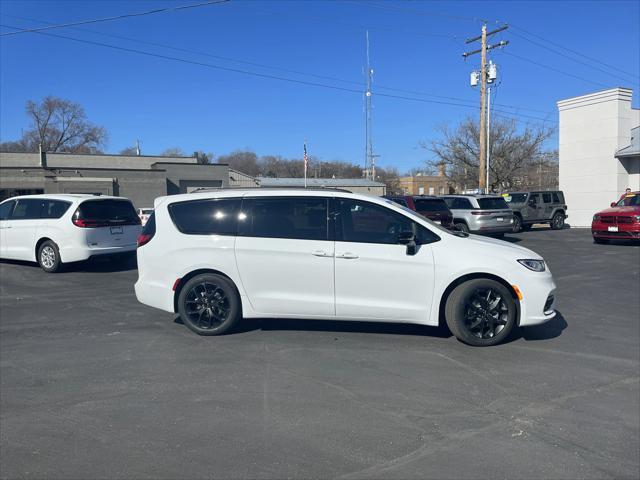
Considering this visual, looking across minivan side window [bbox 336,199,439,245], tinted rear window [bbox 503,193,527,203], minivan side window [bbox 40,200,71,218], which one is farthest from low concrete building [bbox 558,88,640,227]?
minivan side window [bbox 40,200,71,218]

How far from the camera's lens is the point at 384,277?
19.9 ft

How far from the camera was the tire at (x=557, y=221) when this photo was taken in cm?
2572

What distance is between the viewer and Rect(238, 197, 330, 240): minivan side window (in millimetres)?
6309

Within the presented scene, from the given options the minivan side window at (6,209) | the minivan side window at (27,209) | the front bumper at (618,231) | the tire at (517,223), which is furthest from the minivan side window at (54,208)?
the tire at (517,223)

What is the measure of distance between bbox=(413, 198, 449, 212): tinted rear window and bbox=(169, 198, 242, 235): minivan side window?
11.7 metres

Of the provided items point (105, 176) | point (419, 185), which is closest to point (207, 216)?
point (105, 176)

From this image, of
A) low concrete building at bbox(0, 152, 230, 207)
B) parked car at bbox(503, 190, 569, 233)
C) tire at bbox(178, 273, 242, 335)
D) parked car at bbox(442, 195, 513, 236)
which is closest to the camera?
tire at bbox(178, 273, 242, 335)

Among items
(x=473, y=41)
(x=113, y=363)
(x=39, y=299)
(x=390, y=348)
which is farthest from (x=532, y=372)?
(x=473, y=41)

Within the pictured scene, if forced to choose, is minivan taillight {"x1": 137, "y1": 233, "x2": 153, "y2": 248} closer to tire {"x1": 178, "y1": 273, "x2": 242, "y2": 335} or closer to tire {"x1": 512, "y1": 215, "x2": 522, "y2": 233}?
tire {"x1": 178, "y1": 273, "x2": 242, "y2": 335}

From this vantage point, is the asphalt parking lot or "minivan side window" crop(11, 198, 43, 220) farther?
"minivan side window" crop(11, 198, 43, 220)

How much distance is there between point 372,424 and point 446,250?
98.4 inches

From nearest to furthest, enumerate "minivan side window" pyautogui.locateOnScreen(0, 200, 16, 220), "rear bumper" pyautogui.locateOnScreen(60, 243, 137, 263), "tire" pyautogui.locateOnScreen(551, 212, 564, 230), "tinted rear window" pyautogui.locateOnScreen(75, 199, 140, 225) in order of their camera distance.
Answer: "rear bumper" pyautogui.locateOnScreen(60, 243, 137, 263), "tinted rear window" pyautogui.locateOnScreen(75, 199, 140, 225), "minivan side window" pyautogui.locateOnScreen(0, 200, 16, 220), "tire" pyautogui.locateOnScreen(551, 212, 564, 230)

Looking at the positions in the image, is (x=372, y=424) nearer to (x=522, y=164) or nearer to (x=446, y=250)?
(x=446, y=250)

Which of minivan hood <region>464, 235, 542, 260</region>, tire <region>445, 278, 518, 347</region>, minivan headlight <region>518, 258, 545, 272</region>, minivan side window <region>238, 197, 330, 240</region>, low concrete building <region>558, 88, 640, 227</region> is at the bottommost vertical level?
tire <region>445, 278, 518, 347</region>
